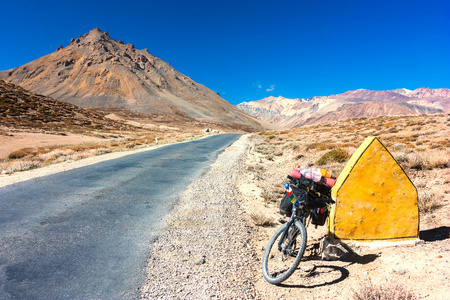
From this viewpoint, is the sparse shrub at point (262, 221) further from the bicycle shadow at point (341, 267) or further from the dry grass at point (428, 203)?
the dry grass at point (428, 203)

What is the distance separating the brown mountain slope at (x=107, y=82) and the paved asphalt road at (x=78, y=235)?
438 feet

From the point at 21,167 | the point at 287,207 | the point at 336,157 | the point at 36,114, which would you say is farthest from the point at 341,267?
the point at 36,114

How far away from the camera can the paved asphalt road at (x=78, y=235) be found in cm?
337

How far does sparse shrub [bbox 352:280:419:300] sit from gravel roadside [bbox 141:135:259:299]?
1.37 meters

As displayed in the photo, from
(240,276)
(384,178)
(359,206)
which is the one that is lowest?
(240,276)

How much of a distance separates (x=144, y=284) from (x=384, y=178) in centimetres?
407

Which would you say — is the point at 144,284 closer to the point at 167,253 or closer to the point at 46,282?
the point at 167,253

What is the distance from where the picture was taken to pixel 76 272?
3643 millimetres

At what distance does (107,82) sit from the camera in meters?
153

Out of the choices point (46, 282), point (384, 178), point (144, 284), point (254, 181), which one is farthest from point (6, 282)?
point (254, 181)

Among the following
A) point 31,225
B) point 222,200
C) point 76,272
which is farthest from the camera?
point 222,200

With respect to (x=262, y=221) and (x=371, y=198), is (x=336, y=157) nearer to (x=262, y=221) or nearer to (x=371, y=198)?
(x=262, y=221)

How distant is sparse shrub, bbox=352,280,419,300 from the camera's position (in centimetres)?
267

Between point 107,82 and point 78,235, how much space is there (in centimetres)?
17070
